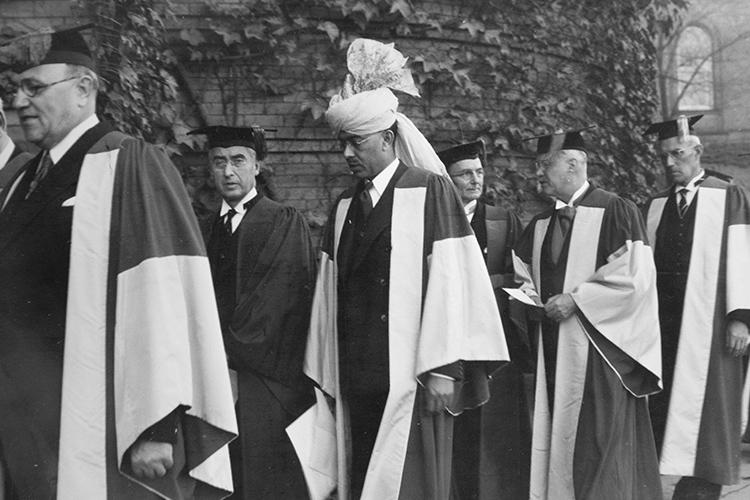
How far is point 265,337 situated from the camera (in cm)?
481

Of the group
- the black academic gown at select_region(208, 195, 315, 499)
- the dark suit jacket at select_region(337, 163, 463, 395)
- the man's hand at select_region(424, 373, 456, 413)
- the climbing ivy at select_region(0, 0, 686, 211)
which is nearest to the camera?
the man's hand at select_region(424, 373, 456, 413)

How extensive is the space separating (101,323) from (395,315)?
5.38 feet

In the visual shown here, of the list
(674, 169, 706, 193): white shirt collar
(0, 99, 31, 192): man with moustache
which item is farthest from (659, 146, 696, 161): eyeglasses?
(0, 99, 31, 192): man with moustache

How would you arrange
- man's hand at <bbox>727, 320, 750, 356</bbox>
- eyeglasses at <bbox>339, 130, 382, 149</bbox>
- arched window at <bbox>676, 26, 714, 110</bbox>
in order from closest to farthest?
A: eyeglasses at <bbox>339, 130, 382, 149</bbox>
man's hand at <bbox>727, 320, 750, 356</bbox>
arched window at <bbox>676, 26, 714, 110</bbox>

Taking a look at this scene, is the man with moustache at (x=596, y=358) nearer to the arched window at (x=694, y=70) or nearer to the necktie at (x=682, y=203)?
the necktie at (x=682, y=203)

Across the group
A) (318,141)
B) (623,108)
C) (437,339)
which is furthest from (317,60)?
(623,108)

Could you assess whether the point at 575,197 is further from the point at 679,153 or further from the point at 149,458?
the point at 149,458

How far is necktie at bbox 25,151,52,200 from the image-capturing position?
3.18m

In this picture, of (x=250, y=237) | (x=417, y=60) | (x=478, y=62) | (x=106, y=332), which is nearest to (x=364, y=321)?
(x=250, y=237)

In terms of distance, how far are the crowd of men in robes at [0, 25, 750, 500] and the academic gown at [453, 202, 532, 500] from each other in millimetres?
15

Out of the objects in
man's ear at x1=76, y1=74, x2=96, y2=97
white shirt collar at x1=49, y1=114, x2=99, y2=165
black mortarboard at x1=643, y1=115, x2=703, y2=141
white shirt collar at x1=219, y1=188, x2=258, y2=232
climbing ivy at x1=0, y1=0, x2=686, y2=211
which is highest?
climbing ivy at x1=0, y1=0, x2=686, y2=211

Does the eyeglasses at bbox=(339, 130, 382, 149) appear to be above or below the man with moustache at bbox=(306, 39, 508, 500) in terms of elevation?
above

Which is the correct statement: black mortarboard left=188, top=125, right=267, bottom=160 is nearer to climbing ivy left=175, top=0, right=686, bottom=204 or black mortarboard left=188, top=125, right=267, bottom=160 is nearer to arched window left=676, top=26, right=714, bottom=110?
Answer: climbing ivy left=175, top=0, right=686, bottom=204

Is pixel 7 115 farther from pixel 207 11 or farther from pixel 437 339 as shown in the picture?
pixel 437 339
